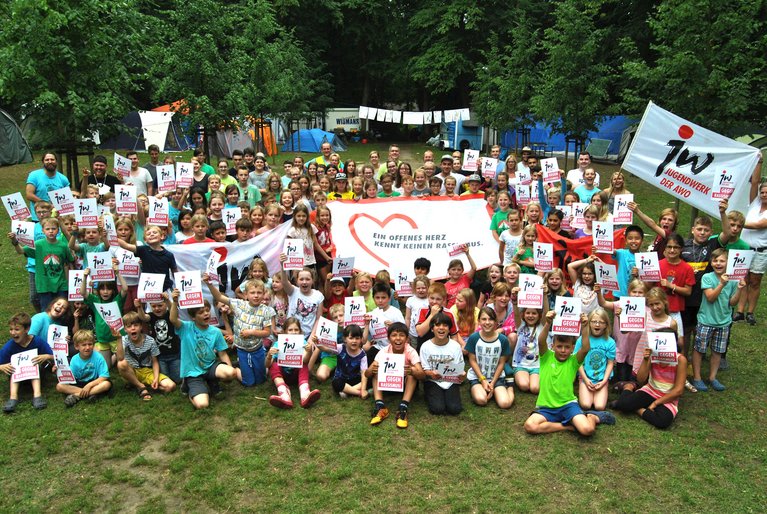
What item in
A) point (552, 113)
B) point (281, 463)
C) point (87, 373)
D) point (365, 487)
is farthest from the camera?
point (552, 113)

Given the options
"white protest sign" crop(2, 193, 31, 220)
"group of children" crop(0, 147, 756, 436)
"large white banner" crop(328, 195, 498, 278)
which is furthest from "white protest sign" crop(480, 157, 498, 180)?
"white protest sign" crop(2, 193, 31, 220)

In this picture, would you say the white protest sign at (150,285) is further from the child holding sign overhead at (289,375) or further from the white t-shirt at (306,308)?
the white t-shirt at (306,308)

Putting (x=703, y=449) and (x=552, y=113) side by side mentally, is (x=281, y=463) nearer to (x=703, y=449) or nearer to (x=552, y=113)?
(x=703, y=449)

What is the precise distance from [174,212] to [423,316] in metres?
4.84

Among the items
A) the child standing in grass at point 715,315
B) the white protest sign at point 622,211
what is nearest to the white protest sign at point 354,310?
the white protest sign at point 622,211

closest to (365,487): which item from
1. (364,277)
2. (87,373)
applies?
(364,277)

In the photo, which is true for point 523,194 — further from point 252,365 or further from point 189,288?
point 189,288

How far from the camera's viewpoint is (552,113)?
19953 millimetres

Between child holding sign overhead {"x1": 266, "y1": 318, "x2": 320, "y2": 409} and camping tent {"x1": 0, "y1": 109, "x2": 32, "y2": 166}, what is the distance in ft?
79.4

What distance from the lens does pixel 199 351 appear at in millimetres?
7574

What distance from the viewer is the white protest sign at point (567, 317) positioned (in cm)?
671

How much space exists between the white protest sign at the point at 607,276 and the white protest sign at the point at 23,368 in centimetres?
674

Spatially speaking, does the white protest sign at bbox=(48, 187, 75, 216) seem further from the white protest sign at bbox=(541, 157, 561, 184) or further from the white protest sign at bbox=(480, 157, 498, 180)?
the white protest sign at bbox=(541, 157, 561, 184)

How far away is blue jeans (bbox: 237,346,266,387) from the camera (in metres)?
7.82
